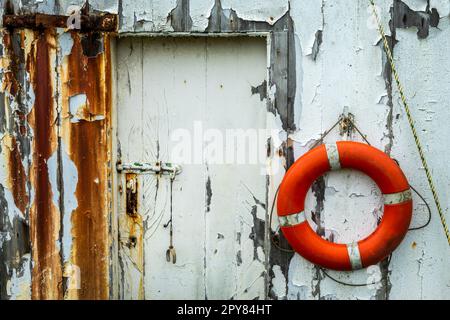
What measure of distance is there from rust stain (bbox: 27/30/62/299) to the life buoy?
1016 millimetres

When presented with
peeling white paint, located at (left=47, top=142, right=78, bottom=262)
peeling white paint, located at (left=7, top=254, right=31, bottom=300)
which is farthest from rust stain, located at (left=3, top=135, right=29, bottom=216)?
peeling white paint, located at (left=7, top=254, right=31, bottom=300)

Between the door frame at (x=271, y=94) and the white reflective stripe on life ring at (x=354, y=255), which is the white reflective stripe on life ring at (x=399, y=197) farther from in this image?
the door frame at (x=271, y=94)

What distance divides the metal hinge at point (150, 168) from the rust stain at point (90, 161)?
11cm

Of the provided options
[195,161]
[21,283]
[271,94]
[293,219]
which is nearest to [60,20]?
[195,161]

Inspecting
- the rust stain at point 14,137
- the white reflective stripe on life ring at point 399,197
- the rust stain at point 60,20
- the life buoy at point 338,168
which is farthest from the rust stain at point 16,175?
the white reflective stripe on life ring at point 399,197

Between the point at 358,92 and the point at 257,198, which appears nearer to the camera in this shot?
the point at 358,92

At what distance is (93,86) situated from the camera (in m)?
2.68

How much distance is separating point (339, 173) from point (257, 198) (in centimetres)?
39

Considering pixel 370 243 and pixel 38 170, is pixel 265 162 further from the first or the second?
pixel 38 170

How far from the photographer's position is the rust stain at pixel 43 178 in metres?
2.68

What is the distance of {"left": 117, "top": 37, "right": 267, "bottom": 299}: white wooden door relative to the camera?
107 inches

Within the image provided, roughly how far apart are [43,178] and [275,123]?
104cm

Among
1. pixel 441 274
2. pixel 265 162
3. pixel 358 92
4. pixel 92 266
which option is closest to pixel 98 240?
pixel 92 266

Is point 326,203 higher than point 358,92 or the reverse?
the reverse
